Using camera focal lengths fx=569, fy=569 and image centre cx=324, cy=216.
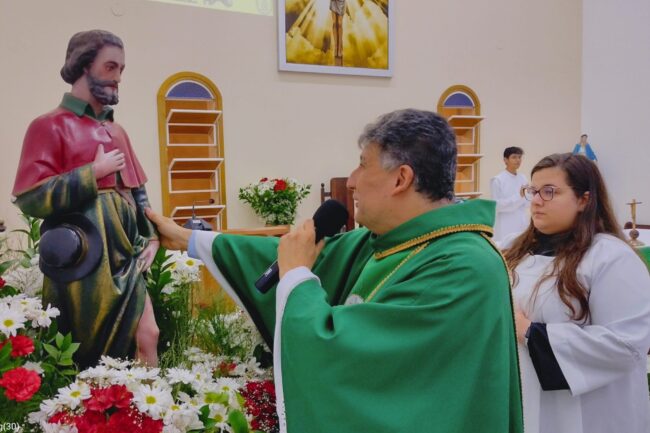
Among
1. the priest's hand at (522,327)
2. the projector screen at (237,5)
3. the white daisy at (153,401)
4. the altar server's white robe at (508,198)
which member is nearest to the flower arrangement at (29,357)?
the white daisy at (153,401)

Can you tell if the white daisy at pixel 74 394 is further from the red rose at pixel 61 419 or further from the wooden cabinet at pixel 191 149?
the wooden cabinet at pixel 191 149

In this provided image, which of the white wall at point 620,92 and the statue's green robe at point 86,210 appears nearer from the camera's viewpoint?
the statue's green robe at point 86,210

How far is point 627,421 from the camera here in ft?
6.60

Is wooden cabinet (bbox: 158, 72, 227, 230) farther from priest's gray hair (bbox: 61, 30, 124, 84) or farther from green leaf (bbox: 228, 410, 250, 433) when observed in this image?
green leaf (bbox: 228, 410, 250, 433)

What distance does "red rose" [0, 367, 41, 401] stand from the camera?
1398mm

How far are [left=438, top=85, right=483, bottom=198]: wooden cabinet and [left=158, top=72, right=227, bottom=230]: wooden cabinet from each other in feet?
10.9

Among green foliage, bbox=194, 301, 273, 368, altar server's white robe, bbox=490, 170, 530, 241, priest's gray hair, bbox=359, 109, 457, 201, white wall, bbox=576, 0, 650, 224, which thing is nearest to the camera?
priest's gray hair, bbox=359, 109, 457, 201

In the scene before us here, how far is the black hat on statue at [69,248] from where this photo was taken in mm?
1753

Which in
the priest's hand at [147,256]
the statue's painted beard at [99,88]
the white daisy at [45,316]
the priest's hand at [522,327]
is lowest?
the priest's hand at [522,327]

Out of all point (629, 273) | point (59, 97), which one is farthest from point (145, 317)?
point (59, 97)

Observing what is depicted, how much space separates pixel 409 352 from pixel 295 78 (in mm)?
6082

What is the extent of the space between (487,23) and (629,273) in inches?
286

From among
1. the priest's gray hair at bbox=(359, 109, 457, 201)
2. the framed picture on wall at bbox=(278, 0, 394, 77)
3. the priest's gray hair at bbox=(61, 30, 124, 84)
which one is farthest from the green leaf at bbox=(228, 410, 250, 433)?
the framed picture on wall at bbox=(278, 0, 394, 77)

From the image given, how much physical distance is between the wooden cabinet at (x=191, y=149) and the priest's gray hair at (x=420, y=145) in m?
5.03
